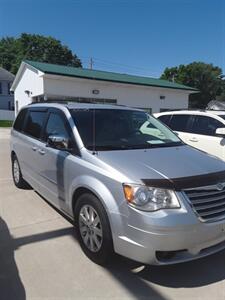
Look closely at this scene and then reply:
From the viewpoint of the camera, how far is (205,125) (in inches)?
289

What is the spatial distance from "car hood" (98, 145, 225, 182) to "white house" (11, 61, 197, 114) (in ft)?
45.2

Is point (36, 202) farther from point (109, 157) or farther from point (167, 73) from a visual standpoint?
point (167, 73)

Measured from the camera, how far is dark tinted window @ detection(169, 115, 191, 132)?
25.4ft

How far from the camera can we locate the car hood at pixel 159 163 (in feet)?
9.98

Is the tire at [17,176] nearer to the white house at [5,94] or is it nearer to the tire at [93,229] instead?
the tire at [93,229]

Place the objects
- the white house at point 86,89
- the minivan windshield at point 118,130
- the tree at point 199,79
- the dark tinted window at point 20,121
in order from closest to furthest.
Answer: the minivan windshield at point 118,130, the dark tinted window at point 20,121, the white house at point 86,89, the tree at point 199,79

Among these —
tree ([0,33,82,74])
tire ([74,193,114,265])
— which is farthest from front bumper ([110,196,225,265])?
tree ([0,33,82,74])

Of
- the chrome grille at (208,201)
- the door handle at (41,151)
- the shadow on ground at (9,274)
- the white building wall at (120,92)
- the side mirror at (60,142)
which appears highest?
the white building wall at (120,92)

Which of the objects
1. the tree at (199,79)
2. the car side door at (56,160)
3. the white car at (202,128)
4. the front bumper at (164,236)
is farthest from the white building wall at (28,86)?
the tree at (199,79)

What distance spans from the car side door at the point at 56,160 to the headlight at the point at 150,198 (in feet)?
3.68

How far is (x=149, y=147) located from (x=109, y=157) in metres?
0.71

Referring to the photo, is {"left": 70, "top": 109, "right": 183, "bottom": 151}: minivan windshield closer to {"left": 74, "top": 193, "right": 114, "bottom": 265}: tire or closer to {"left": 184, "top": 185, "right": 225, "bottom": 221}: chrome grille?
{"left": 74, "top": 193, "right": 114, "bottom": 265}: tire

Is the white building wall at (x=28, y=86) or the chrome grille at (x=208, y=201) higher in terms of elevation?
the white building wall at (x=28, y=86)

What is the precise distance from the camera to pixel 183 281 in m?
3.09
